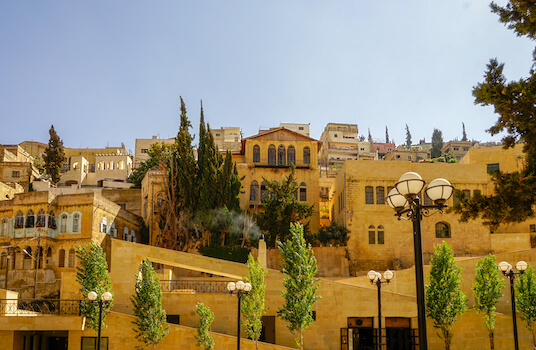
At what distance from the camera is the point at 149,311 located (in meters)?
25.0

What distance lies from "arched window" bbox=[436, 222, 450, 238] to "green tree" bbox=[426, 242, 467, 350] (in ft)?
41.6

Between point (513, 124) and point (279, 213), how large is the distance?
25310 millimetres

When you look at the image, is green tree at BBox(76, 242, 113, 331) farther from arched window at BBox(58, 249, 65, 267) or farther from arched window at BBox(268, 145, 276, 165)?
arched window at BBox(268, 145, 276, 165)

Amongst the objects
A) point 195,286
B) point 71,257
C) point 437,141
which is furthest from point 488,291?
point 437,141

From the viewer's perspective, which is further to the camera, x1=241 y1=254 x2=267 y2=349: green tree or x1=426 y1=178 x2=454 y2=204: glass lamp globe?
x1=241 y1=254 x2=267 y2=349: green tree

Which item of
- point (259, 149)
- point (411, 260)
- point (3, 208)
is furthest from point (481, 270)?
point (3, 208)

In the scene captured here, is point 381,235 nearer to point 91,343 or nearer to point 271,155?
point 271,155

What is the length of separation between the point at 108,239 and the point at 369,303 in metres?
17.9

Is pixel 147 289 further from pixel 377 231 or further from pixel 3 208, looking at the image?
pixel 377 231

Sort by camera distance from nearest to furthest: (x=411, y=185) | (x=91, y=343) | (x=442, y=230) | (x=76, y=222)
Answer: (x=411, y=185), (x=91, y=343), (x=76, y=222), (x=442, y=230)

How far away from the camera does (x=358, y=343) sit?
90.9 ft

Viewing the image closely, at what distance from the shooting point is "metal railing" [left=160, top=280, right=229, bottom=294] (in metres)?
29.4

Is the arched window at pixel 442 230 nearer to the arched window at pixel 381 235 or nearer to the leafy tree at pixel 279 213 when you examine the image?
the arched window at pixel 381 235

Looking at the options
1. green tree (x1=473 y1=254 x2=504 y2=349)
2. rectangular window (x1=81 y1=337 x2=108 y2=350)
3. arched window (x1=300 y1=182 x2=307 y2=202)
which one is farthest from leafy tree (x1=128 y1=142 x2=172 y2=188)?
green tree (x1=473 y1=254 x2=504 y2=349)
